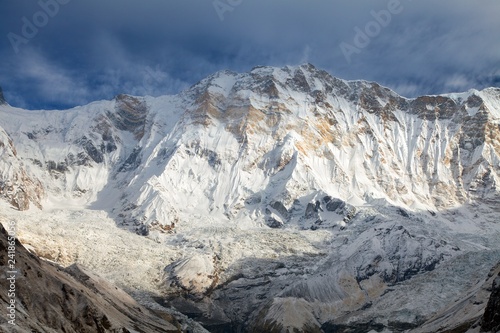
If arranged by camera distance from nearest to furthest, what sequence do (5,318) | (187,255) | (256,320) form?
(5,318)
(256,320)
(187,255)

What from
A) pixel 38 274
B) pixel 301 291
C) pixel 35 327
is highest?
pixel 301 291

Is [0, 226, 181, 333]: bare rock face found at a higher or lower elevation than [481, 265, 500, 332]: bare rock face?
lower

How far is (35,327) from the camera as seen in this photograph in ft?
205

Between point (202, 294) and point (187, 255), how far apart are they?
22.2m

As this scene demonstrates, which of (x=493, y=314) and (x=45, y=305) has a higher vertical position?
(x=493, y=314)

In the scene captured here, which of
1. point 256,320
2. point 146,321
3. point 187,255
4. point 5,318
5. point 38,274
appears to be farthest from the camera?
point 187,255

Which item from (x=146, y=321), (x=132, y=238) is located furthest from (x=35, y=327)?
(x=132, y=238)

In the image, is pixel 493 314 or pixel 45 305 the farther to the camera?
pixel 45 305

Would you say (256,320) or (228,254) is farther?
(228,254)

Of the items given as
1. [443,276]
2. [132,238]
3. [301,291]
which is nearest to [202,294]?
[301,291]

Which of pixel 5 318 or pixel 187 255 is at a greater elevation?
pixel 187 255

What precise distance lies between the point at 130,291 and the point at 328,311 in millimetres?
56143

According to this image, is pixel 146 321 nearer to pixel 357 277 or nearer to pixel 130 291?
pixel 130 291

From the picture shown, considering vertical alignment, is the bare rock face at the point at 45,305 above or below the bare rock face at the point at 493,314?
below
